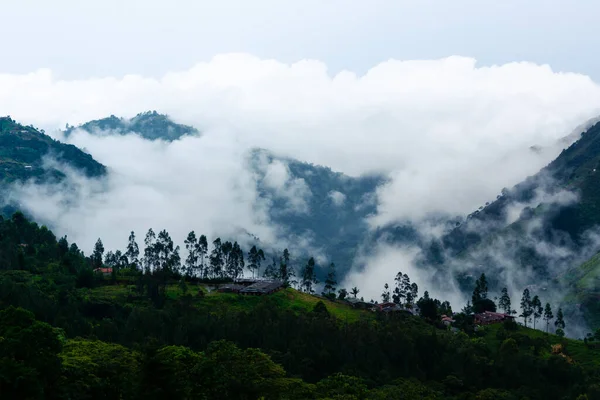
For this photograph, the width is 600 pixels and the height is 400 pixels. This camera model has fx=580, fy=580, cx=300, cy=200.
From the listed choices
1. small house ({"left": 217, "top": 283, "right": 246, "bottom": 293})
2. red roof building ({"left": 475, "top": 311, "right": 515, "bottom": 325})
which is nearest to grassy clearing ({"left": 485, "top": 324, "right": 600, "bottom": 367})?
red roof building ({"left": 475, "top": 311, "right": 515, "bottom": 325})

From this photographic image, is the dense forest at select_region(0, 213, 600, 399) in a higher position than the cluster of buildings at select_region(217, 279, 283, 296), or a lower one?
lower

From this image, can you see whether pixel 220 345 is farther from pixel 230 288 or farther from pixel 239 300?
pixel 230 288

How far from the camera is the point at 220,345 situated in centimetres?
8425

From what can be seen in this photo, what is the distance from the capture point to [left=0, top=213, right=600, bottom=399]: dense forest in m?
54.8

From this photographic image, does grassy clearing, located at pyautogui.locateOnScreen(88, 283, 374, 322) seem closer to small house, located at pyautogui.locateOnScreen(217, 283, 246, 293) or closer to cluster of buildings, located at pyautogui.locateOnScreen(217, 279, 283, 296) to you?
cluster of buildings, located at pyautogui.locateOnScreen(217, 279, 283, 296)

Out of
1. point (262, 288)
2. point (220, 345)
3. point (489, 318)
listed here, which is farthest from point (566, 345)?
point (220, 345)

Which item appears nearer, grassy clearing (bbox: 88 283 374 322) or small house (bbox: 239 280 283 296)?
grassy clearing (bbox: 88 283 374 322)

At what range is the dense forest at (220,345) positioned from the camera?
54834 millimetres

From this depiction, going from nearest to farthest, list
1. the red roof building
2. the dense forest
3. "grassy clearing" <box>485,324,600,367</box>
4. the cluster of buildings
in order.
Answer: the dense forest < "grassy clearing" <box>485,324,600,367</box> < the cluster of buildings < the red roof building

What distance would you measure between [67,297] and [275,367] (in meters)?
71.4

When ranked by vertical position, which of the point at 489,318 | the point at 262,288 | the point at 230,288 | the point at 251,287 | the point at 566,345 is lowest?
the point at 566,345

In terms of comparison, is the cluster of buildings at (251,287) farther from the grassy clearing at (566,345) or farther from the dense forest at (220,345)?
the grassy clearing at (566,345)

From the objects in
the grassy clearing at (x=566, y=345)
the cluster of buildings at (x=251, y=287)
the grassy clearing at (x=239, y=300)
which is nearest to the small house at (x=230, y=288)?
the cluster of buildings at (x=251, y=287)

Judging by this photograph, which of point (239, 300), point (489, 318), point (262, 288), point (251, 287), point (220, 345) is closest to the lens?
point (220, 345)
